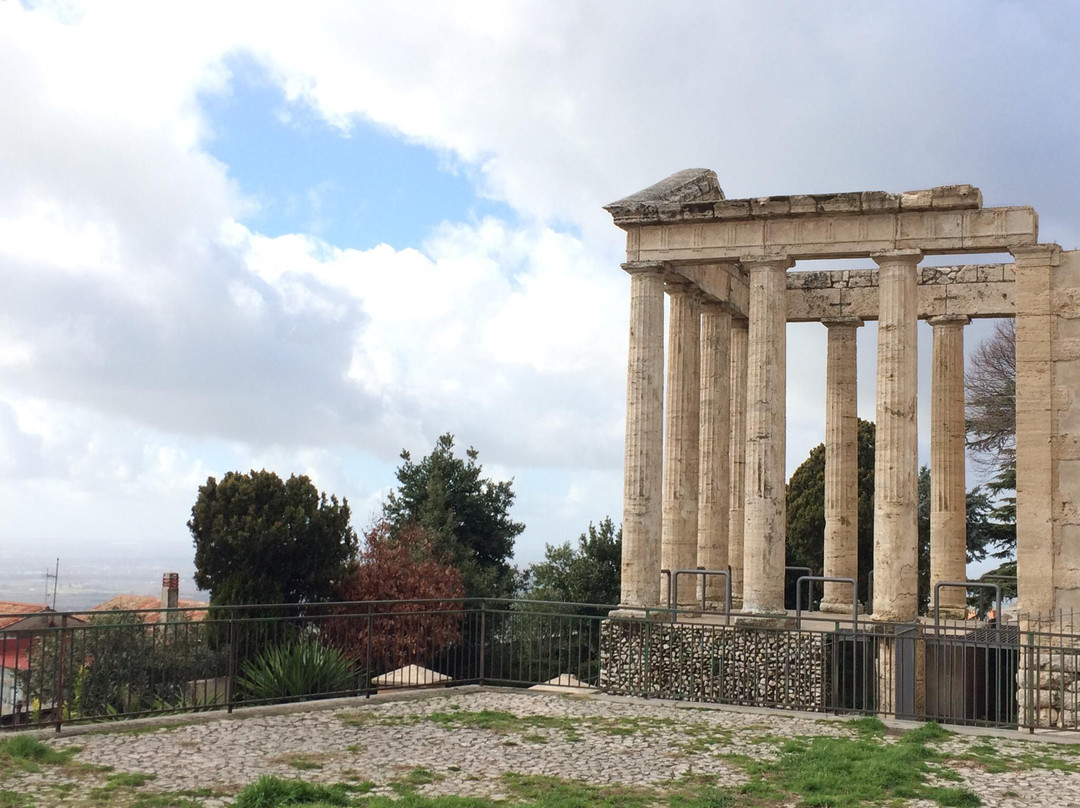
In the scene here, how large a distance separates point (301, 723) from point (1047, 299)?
46.7ft

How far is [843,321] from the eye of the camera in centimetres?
2620

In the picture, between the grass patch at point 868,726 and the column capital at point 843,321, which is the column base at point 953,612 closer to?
the column capital at point 843,321

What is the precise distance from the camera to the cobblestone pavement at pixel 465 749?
11.3 metres

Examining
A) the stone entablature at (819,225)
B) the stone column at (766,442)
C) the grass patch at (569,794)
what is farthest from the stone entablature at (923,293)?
the grass patch at (569,794)

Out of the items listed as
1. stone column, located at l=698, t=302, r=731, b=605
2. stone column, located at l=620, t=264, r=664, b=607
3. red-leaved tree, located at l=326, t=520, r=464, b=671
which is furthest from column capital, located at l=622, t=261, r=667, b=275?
red-leaved tree, located at l=326, t=520, r=464, b=671

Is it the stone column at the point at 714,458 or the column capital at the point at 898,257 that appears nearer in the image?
the column capital at the point at 898,257

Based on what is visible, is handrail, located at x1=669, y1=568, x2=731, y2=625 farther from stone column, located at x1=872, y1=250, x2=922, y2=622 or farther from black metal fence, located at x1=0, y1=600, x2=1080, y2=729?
Answer: stone column, located at x1=872, y1=250, x2=922, y2=622

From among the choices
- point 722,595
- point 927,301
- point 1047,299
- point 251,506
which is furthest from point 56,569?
point 1047,299

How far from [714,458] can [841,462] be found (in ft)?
10.5

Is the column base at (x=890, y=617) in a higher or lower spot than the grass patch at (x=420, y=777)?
higher

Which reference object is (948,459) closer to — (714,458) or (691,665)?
(714,458)

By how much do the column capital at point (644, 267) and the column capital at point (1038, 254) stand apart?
6156 mm

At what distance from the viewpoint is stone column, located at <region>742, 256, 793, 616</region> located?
21.0 meters

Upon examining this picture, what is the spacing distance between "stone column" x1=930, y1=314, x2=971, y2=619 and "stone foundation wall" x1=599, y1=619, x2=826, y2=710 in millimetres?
7381
